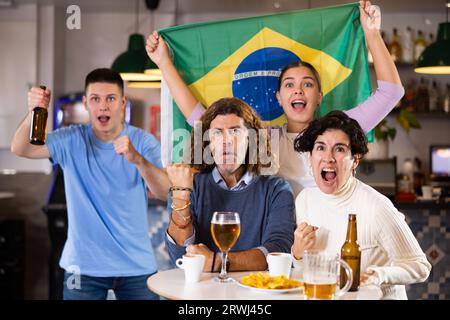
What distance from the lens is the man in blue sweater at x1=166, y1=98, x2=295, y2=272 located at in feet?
5.45

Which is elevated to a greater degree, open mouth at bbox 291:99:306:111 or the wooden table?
open mouth at bbox 291:99:306:111

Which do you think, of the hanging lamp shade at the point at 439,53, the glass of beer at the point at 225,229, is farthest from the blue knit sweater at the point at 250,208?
the hanging lamp shade at the point at 439,53

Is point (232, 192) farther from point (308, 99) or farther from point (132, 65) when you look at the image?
point (132, 65)

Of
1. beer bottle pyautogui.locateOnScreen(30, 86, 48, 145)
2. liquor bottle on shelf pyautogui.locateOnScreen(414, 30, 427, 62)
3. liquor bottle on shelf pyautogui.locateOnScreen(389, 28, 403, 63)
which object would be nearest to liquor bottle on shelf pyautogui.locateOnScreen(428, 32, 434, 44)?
liquor bottle on shelf pyautogui.locateOnScreen(414, 30, 427, 62)

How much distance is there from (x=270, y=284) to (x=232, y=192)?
426mm

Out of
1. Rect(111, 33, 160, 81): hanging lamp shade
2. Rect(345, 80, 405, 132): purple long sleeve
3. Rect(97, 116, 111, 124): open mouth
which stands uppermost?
Rect(111, 33, 160, 81): hanging lamp shade

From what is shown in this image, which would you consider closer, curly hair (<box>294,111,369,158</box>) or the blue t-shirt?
curly hair (<box>294,111,369,158</box>)

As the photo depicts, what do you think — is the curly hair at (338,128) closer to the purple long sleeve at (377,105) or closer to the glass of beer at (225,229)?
the purple long sleeve at (377,105)

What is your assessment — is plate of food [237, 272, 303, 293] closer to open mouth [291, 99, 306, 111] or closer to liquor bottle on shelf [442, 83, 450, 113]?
open mouth [291, 99, 306, 111]

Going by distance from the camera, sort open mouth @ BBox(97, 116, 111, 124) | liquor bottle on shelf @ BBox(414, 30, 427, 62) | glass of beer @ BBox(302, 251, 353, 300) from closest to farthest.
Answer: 1. glass of beer @ BBox(302, 251, 353, 300)
2. open mouth @ BBox(97, 116, 111, 124)
3. liquor bottle on shelf @ BBox(414, 30, 427, 62)

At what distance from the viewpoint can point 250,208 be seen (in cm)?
171

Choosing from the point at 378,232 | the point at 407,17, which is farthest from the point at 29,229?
the point at 378,232

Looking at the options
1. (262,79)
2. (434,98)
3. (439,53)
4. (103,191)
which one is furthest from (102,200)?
(434,98)

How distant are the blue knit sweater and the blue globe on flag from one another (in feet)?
0.63
